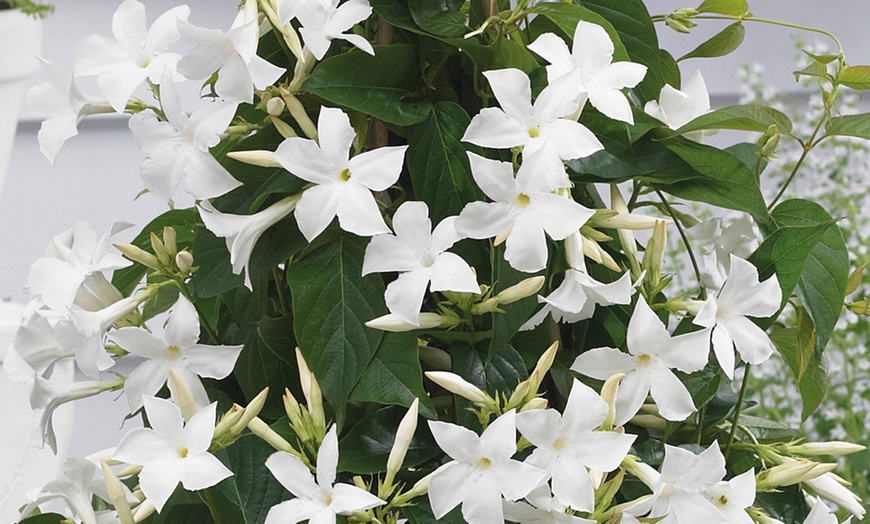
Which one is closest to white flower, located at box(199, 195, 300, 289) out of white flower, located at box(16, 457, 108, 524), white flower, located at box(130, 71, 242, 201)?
white flower, located at box(130, 71, 242, 201)

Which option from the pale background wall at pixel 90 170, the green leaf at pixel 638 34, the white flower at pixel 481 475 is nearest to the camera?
the white flower at pixel 481 475

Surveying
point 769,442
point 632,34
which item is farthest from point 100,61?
point 769,442

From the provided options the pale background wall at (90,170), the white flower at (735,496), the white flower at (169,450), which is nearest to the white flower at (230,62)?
the white flower at (169,450)

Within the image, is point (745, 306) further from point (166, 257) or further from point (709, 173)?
point (166, 257)

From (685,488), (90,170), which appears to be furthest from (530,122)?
(90,170)

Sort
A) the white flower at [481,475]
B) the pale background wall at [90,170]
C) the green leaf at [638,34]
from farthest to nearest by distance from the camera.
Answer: the pale background wall at [90,170] < the green leaf at [638,34] < the white flower at [481,475]

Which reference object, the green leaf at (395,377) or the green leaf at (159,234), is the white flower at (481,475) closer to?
the green leaf at (395,377)
